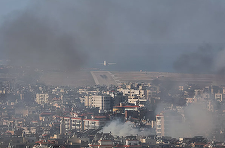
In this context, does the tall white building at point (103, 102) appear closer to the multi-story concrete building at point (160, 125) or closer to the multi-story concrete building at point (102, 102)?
the multi-story concrete building at point (102, 102)

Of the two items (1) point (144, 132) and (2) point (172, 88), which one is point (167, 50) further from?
(1) point (144, 132)

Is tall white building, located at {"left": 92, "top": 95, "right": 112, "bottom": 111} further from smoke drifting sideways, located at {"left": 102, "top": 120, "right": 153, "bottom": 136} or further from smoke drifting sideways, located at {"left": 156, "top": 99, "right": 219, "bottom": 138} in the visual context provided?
smoke drifting sideways, located at {"left": 102, "top": 120, "right": 153, "bottom": 136}

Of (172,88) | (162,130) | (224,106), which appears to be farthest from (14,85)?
(162,130)

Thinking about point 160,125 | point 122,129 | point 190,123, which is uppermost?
point 190,123

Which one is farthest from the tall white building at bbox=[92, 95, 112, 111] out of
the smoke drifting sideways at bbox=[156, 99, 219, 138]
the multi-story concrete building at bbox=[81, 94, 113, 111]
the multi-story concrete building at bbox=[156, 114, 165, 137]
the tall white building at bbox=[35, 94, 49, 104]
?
the multi-story concrete building at bbox=[156, 114, 165, 137]

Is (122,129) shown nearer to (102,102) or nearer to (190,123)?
(190,123)

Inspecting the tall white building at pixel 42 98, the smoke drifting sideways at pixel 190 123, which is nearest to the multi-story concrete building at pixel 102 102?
the tall white building at pixel 42 98

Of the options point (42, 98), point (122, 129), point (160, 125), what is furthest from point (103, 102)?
point (122, 129)

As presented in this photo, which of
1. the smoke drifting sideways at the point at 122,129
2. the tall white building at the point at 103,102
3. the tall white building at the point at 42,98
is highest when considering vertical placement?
the tall white building at the point at 42,98

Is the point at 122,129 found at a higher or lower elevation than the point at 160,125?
lower
